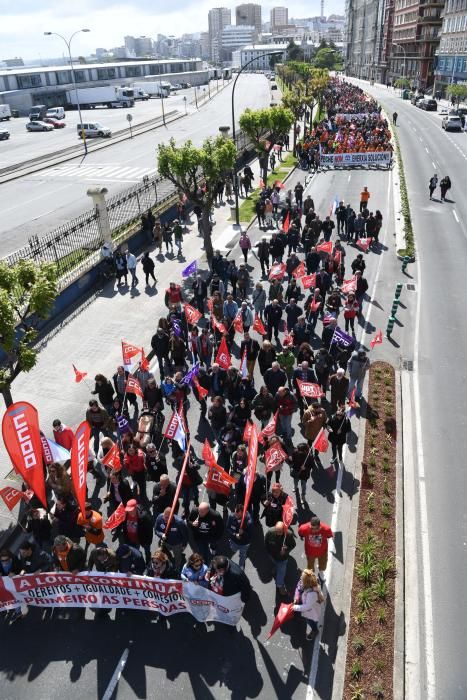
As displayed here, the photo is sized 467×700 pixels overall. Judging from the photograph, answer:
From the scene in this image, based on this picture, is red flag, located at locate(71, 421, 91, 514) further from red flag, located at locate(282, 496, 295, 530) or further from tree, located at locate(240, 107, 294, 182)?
tree, located at locate(240, 107, 294, 182)

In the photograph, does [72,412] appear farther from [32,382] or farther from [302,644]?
[302,644]

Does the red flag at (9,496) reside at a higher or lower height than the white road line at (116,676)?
higher

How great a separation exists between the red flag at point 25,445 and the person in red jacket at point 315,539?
4.16 m

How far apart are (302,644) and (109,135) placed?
190 feet

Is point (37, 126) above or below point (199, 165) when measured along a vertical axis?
below

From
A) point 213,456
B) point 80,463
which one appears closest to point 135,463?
point 80,463

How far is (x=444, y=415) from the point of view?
12109mm

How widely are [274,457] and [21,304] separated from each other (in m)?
6.16

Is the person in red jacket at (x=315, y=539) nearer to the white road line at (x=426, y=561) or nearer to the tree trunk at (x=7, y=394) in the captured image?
the white road line at (x=426, y=561)

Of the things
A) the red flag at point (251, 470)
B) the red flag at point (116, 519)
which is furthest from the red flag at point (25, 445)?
the red flag at point (251, 470)

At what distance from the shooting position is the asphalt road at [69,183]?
27734mm

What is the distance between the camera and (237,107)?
77875 millimetres

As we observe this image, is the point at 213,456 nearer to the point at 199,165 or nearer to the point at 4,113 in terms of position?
the point at 199,165

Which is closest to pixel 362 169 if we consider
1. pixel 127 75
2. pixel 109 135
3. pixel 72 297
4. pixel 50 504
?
pixel 72 297
